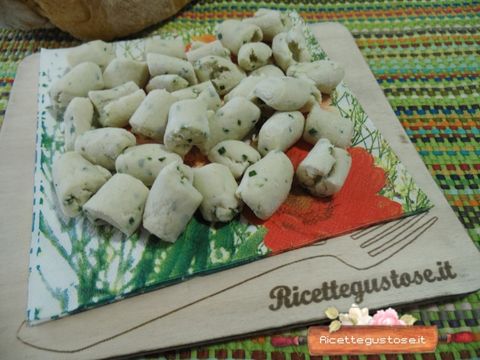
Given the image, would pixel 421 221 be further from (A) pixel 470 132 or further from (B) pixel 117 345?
(B) pixel 117 345

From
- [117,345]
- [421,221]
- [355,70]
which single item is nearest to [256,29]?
[355,70]

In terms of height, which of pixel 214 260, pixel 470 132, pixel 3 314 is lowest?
pixel 3 314

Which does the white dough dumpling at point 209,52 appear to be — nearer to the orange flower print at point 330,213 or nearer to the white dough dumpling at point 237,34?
the white dough dumpling at point 237,34

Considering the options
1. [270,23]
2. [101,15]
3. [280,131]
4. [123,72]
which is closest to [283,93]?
[280,131]

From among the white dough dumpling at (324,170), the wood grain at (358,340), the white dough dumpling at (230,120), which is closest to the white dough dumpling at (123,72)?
the white dough dumpling at (230,120)

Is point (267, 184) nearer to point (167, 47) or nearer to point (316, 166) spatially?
point (316, 166)

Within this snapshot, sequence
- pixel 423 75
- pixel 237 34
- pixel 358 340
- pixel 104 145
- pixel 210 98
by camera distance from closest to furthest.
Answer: pixel 358 340, pixel 104 145, pixel 210 98, pixel 237 34, pixel 423 75
